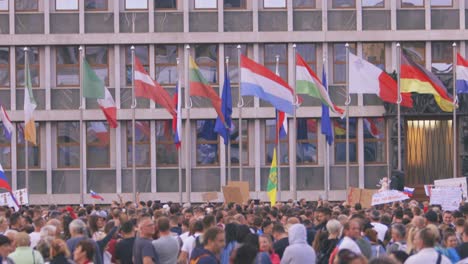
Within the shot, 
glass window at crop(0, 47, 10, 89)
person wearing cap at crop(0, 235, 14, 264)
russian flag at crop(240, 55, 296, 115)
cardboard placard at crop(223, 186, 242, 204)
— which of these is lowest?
cardboard placard at crop(223, 186, 242, 204)

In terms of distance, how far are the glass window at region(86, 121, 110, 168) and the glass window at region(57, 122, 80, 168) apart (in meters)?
0.41

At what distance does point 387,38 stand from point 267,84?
11.8 metres

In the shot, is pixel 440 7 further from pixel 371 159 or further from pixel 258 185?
Answer: pixel 258 185

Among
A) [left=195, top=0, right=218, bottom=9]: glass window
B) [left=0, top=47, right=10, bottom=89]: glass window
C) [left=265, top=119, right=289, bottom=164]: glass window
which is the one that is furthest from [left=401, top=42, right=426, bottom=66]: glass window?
[left=0, top=47, right=10, bottom=89]: glass window

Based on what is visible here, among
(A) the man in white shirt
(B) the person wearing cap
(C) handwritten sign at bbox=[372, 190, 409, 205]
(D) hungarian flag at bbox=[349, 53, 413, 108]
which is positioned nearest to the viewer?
(A) the man in white shirt

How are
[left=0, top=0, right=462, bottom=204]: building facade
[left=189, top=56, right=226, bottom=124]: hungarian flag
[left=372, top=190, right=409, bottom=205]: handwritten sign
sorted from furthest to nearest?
[left=0, top=0, right=462, bottom=204]: building facade → [left=189, top=56, right=226, bottom=124]: hungarian flag → [left=372, top=190, right=409, bottom=205]: handwritten sign

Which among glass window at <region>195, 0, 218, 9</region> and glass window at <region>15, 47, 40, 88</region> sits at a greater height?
glass window at <region>195, 0, 218, 9</region>

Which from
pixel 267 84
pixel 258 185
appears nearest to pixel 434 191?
pixel 267 84

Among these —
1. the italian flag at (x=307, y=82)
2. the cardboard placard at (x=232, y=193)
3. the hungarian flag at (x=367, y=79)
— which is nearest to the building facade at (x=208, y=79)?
the italian flag at (x=307, y=82)

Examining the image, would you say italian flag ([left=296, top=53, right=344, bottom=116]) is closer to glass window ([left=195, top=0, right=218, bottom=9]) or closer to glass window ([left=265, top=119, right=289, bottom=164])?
glass window ([left=265, top=119, right=289, bottom=164])

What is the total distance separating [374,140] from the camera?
49.5m

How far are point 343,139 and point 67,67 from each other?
34.7ft

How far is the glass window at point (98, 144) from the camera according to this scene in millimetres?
49469

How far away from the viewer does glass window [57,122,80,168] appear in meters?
49.3
